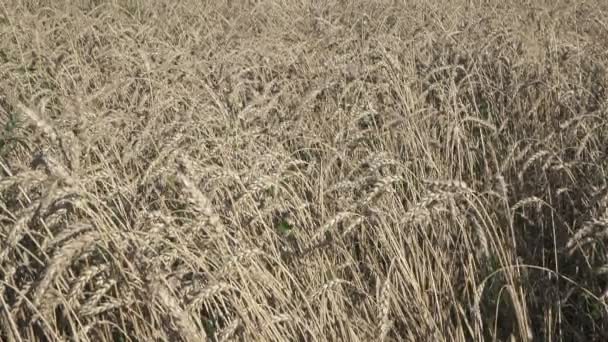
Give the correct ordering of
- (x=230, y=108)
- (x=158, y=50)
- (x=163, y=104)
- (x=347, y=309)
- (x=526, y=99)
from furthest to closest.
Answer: (x=158, y=50) < (x=230, y=108) < (x=526, y=99) < (x=163, y=104) < (x=347, y=309)

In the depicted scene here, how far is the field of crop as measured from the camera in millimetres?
1883

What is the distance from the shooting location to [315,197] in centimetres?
257

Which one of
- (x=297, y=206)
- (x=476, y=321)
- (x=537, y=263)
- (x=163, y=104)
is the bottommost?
(x=537, y=263)

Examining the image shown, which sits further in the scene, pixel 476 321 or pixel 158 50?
pixel 158 50

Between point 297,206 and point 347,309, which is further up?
point 297,206

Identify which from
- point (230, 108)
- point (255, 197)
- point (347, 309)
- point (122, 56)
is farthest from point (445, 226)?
point (122, 56)

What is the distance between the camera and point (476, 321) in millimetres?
1945

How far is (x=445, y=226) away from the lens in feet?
7.80

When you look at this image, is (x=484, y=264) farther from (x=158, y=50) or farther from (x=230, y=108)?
(x=158, y=50)

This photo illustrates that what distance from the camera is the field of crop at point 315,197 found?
188 cm

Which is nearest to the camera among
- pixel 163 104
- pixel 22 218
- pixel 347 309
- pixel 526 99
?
pixel 22 218

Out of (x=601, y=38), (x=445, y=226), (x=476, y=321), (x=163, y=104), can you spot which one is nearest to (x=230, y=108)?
(x=163, y=104)

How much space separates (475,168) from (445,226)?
0.87 m

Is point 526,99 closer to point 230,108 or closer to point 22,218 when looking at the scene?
point 230,108
